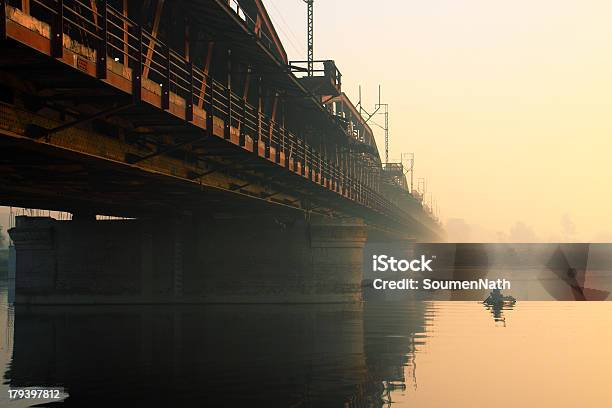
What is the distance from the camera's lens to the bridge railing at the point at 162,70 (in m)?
20.7

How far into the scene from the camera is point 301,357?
32.0 metres

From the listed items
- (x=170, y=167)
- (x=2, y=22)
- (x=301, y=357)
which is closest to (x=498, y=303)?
(x=301, y=357)

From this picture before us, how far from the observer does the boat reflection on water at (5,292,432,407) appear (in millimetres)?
23766

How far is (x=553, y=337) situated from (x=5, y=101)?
27.7 meters

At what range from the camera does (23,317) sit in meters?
49.2

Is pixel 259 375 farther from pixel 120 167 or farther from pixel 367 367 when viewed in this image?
pixel 120 167

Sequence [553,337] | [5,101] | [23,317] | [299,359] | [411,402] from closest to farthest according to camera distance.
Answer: [5,101] → [411,402] → [299,359] → [553,337] → [23,317]

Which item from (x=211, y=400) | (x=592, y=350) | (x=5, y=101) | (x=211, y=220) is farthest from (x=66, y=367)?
(x=211, y=220)

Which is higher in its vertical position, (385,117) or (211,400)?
(385,117)

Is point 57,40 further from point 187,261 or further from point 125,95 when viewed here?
point 187,261

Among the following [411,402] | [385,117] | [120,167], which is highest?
[385,117]

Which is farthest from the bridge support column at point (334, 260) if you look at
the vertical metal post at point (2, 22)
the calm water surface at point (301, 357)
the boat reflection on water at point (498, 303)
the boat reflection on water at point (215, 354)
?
the vertical metal post at point (2, 22)

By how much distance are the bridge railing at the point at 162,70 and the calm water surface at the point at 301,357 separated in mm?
7745

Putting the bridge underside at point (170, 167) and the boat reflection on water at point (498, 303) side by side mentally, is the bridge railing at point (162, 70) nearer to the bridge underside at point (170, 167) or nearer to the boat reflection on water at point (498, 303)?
the bridge underside at point (170, 167)
